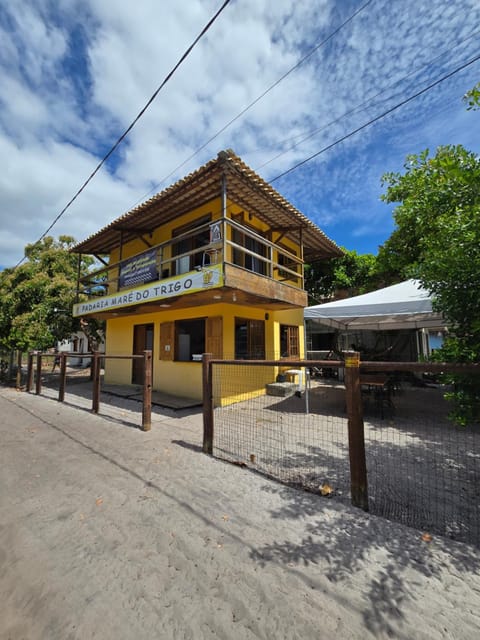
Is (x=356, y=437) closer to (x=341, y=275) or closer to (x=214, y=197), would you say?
(x=214, y=197)

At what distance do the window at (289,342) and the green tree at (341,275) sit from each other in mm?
5691

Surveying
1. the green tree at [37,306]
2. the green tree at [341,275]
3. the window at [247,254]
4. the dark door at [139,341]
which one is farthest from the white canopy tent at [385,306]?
the green tree at [37,306]

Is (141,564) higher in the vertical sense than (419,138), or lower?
lower

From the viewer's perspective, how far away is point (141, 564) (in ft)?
6.72

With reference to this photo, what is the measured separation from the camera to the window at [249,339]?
8437 millimetres

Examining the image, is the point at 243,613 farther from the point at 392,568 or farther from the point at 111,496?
the point at 111,496

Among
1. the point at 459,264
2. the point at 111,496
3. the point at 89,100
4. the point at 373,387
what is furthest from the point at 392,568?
the point at 89,100

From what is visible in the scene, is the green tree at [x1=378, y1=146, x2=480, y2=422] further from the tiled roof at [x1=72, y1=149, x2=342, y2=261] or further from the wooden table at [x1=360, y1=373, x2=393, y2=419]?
the tiled roof at [x1=72, y1=149, x2=342, y2=261]

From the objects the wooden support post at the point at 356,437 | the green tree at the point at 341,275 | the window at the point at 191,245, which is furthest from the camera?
the green tree at the point at 341,275

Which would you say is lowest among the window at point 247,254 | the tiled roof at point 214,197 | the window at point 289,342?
the window at point 289,342

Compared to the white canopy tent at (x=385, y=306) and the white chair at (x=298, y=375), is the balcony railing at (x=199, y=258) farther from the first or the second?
the white chair at (x=298, y=375)

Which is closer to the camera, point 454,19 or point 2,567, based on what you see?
point 2,567

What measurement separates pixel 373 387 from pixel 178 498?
522cm

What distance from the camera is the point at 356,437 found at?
276 centimetres
